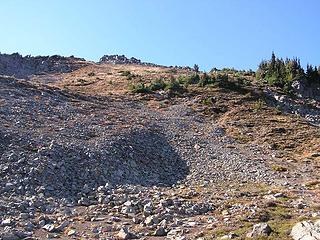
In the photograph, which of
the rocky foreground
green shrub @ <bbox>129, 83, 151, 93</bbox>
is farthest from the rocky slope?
the rocky foreground

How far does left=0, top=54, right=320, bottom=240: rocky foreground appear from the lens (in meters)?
16.6

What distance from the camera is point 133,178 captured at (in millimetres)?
25562

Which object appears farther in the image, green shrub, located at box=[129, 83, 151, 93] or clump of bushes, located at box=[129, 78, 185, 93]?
clump of bushes, located at box=[129, 78, 185, 93]

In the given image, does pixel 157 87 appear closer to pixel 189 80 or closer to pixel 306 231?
pixel 189 80

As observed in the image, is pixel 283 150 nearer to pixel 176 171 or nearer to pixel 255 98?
pixel 176 171

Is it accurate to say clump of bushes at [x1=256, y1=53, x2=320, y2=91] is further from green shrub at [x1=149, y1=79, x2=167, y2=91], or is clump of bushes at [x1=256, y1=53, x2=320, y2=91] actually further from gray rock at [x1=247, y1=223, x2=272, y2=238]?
gray rock at [x1=247, y1=223, x2=272, y2=238]

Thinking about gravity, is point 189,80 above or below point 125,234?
above

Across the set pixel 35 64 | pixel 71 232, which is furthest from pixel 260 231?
pixel 35 64

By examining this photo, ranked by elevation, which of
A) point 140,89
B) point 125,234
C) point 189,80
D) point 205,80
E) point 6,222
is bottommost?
point 125,234

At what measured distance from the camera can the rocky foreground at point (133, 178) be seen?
1661cm

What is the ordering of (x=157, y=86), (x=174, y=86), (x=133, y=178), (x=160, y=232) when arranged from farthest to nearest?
1. (x=157, y=86)
2. (x=174, y=86)
3. (x=133, y=178)
4. (x=160, y=232)

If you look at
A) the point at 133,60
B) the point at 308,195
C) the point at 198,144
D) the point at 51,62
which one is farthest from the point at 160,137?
the point at 133,60

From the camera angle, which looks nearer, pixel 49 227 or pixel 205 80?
pixel 49 227

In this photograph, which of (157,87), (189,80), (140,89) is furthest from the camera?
(189,80)
